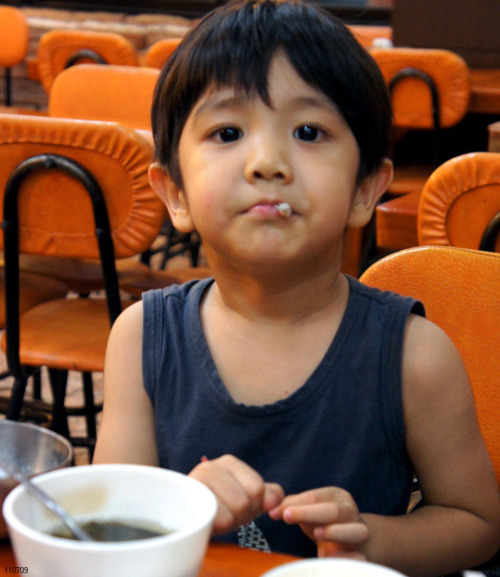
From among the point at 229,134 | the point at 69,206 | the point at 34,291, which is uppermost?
the point at 229,134

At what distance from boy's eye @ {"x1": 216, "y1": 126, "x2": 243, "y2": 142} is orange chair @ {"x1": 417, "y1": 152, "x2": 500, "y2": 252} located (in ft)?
3.05

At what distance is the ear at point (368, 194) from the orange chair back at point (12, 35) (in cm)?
474

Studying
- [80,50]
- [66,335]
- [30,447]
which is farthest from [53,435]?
[80,50]

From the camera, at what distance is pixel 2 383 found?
3.11 metres

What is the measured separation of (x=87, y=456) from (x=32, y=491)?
7.23 ft

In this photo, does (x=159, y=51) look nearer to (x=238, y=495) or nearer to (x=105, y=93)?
(x=105, y=93)

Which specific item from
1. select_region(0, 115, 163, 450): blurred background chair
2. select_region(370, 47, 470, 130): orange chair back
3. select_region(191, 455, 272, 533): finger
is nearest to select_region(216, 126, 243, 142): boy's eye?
select_region(191, 455, 272, 533): finger

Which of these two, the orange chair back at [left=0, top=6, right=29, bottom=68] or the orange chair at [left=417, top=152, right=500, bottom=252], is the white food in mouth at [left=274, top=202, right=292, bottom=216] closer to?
the orange chair at [left=417, top=152, right=500, bottom=252]

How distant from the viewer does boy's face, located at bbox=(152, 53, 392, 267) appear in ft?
2.58

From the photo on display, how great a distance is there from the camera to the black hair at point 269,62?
2.78ft

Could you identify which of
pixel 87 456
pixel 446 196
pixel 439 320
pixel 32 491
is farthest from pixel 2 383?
pixel 32 491

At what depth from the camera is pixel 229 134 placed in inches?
32.8

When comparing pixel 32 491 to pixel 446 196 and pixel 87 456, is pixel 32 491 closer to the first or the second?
pixel 446 196

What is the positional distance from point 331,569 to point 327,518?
169 mm
